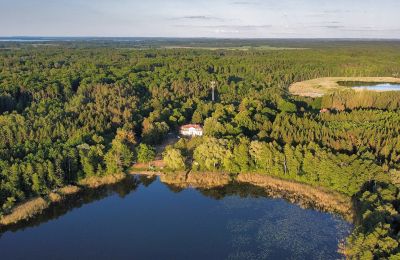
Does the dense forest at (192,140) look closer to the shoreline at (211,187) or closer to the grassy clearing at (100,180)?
the grassy clearing at (100,180)

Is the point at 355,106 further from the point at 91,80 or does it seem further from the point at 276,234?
the point at 91,80

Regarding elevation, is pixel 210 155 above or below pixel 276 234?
above

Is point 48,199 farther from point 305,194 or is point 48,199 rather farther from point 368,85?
point 368,85

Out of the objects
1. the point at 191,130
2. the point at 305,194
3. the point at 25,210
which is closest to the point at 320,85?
the point at 191,130

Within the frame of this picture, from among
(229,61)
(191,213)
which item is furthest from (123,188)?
(229,61)

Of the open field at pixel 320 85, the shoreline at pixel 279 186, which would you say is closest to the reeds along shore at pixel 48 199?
the shoreline at pixel 279 186
